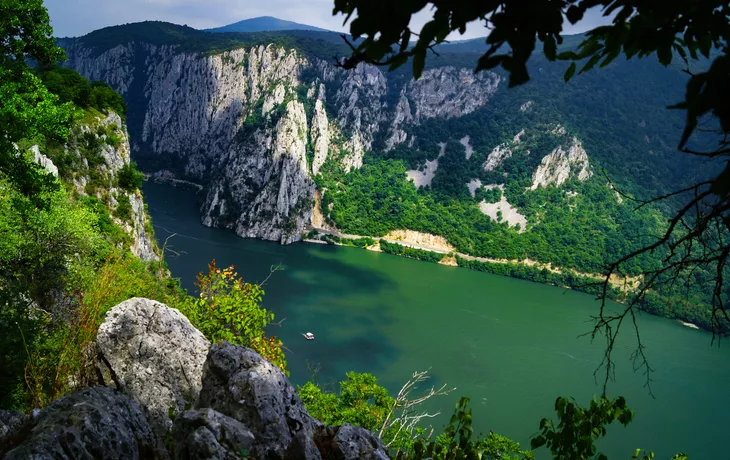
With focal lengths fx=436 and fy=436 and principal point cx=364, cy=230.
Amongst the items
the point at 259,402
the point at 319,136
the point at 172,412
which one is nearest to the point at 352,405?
the point at 172,412

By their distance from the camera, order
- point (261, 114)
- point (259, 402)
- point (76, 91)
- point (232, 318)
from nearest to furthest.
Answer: point (259, 402)
point (232, 318)
point (76, 91)
point (261, 114)

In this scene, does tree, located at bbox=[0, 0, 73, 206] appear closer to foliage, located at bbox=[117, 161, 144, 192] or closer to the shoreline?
foliage, located at bbox=[117, 161, 144, 192]

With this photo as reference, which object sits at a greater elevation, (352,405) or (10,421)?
(10,421)

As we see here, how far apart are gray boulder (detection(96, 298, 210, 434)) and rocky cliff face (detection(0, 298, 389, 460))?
13mm

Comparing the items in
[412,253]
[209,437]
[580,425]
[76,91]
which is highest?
[76,91]

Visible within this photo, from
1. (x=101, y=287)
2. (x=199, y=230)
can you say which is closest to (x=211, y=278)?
(x=101, y=287)

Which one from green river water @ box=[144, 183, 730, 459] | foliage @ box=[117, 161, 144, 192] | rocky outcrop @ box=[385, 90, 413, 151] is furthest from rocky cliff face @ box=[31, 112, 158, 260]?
rocky outcrop @ box=[385, 90, 413, 151]

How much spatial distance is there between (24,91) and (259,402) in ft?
19.7

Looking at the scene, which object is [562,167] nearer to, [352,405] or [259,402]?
[352,405]

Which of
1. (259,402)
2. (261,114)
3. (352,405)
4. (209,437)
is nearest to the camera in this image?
(209,437)

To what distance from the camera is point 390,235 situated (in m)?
91.2

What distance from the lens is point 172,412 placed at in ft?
18.1

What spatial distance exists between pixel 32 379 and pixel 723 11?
22.1 ft

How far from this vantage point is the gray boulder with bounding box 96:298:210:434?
588 cm
